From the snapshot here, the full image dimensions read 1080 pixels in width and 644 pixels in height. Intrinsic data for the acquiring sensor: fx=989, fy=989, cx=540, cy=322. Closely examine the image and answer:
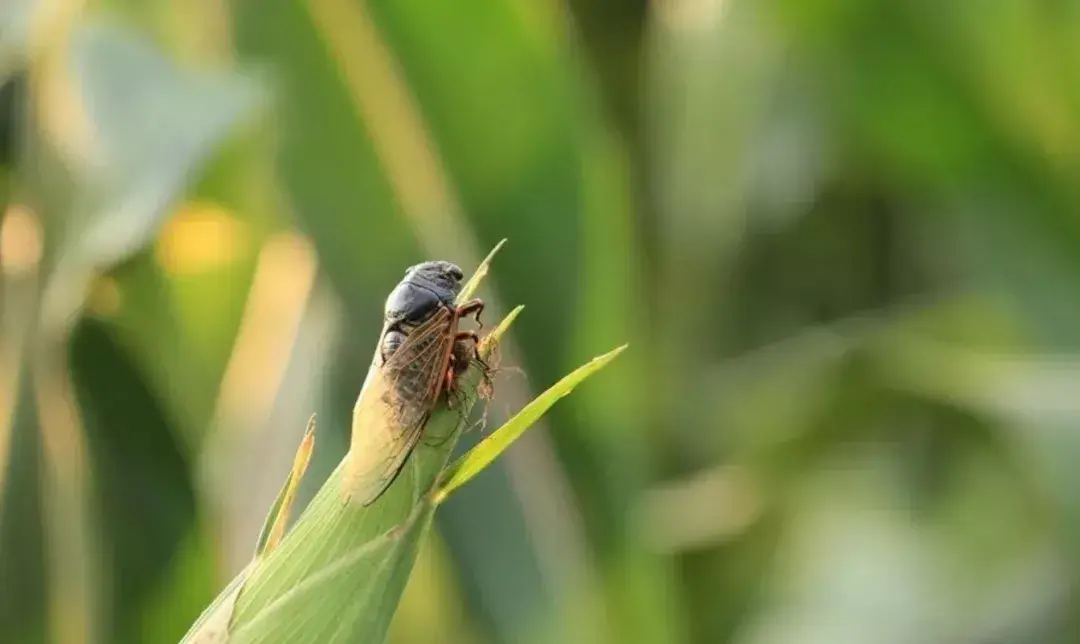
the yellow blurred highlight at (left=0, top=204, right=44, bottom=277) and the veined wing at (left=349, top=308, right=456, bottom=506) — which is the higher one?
the yellow blurred highlight at (left=0, top=204, right=44, bottom=277)

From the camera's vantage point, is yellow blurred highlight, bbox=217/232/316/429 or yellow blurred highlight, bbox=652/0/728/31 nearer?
yellow blurred highlight, bbox=217/232/316/429

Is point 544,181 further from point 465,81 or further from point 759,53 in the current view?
point 759,53

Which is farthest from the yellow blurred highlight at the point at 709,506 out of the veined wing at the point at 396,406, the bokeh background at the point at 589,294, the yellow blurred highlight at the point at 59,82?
the veined wing at the point at 396,406

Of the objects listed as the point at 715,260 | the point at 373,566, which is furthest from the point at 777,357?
the point at 373,566

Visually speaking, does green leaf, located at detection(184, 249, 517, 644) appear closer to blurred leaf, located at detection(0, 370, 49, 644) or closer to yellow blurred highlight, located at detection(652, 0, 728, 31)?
blurred leaf, located at detection(0, 370, 49, 644)

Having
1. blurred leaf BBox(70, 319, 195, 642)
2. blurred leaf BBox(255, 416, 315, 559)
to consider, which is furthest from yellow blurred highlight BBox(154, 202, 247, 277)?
blurred leaf BBox(255, 416, 315, 559)

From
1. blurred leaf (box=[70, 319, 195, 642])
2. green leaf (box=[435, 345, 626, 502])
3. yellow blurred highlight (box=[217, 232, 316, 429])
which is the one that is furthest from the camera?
yellow blurred highlight (box=[217, 232, 316, 429])

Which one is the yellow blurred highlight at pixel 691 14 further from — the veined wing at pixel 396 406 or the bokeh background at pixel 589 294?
the veined wing at pixel 396 406

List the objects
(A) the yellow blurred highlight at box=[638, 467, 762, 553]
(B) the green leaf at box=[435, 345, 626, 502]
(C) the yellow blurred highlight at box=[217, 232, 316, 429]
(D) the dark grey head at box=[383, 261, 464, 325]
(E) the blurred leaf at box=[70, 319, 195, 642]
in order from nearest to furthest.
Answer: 1. (B) the green leaf at box=[435, 345, 626, 502]
2. (D) the dark grey head at box=[383, 261, 464, 325]
3. (E) the blurred leaf at box=[70, 319, 195, 642]
4. (C) the yellow blurred highlight at box=[217, 232, 316, 429]
5. (A) the yellow blurred highlight at box=[638, 467, 762, 553]
